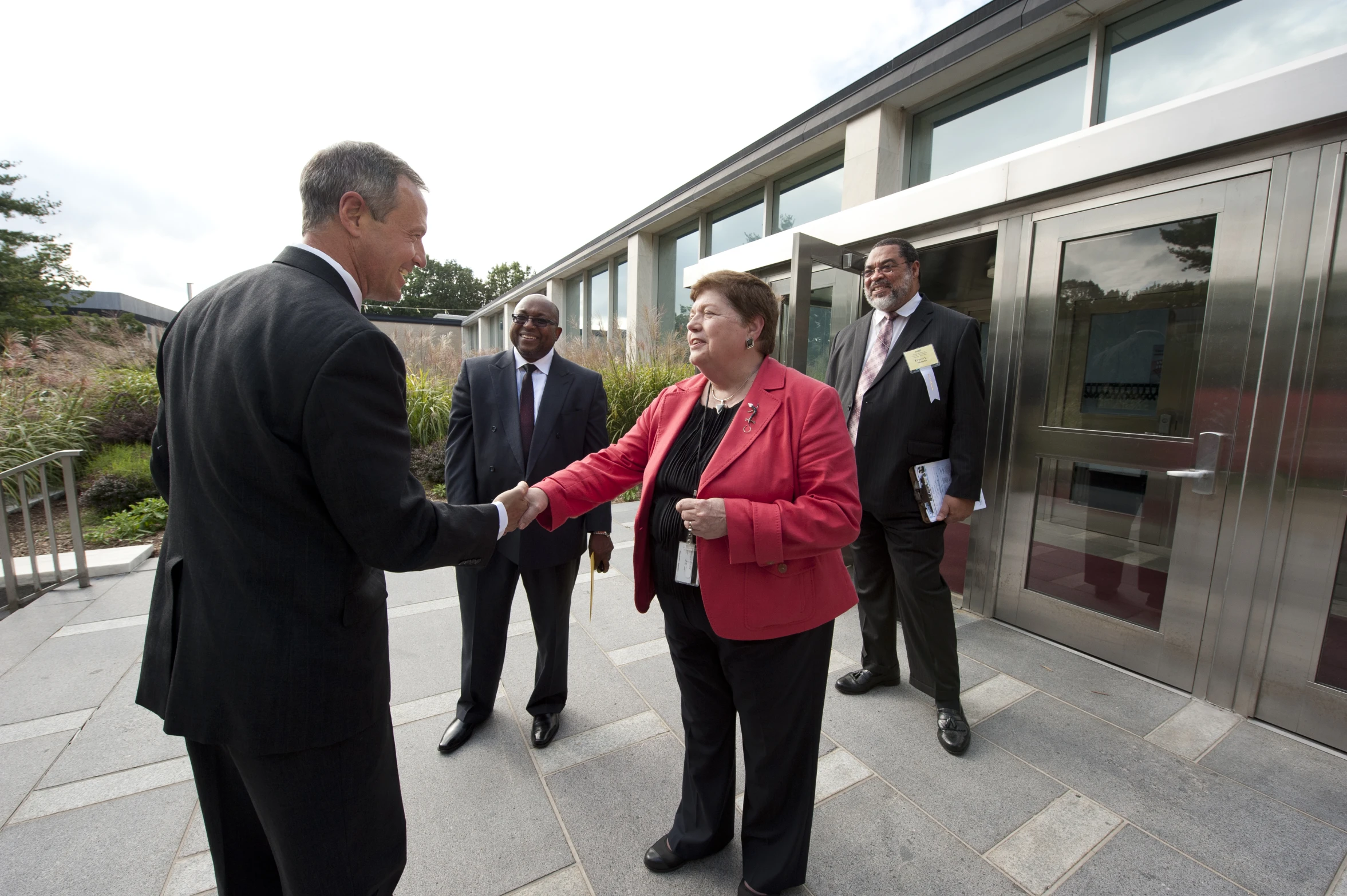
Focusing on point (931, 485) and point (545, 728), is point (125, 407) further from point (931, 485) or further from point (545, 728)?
point (931, 485)

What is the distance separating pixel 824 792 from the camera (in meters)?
2.29

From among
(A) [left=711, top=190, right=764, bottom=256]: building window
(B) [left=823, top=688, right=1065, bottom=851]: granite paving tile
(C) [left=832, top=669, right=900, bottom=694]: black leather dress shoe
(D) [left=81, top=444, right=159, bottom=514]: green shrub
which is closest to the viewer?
(B) [left=823, top=688, right=1065, bottom=851]: granite paving tile

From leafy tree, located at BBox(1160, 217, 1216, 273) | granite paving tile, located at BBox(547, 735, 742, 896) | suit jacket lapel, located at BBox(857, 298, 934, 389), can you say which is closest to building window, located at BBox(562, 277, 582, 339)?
suit jacket lapel, located at BBox(857, 298, 934, 389)

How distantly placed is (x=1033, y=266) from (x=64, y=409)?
10988 mm

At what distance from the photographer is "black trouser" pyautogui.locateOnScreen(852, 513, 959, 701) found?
2.70 meters

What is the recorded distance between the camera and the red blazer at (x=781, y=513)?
1524 mm

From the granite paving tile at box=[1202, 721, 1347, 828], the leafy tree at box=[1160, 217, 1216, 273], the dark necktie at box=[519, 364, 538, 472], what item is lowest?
the granite paving tile at box=[1202, 721, 1347, 828]

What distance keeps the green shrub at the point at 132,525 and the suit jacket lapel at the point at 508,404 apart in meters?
4.95

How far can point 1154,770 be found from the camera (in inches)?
94.3

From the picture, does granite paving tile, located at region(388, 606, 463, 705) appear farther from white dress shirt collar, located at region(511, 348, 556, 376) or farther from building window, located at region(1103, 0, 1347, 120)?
building window, located at region(1103, 0, 1347, 120)

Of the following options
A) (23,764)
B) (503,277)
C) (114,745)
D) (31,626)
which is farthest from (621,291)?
(503,277)

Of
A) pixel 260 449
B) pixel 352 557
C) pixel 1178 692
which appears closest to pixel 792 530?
pixel 352 557

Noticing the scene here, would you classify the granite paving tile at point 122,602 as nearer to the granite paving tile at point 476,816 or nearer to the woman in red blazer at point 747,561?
the granite paving tile at point 476,816

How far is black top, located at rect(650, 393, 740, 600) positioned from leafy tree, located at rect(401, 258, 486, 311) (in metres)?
66.7
